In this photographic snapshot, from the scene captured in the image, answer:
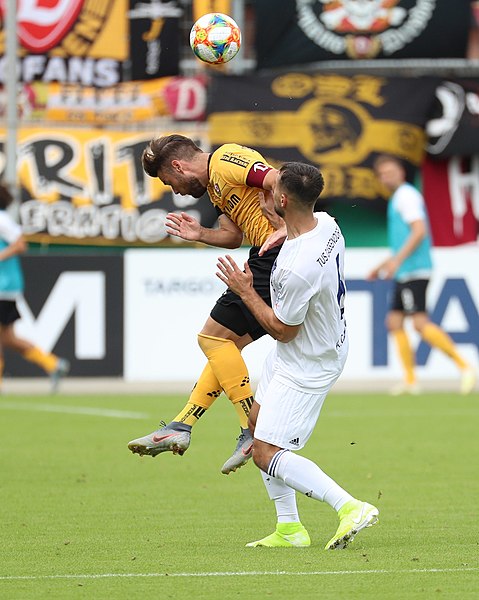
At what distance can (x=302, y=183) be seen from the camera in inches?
273

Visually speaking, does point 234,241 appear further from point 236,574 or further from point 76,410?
point 76,410

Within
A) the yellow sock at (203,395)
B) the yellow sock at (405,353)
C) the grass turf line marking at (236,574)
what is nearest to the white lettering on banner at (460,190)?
the yellow sock at (405,353)

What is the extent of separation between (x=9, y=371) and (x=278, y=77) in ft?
21.3

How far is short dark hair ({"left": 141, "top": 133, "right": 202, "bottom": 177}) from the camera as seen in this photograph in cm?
801

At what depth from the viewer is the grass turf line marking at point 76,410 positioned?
47.6 ft

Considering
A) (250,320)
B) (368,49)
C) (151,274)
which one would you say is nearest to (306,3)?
(368,49)

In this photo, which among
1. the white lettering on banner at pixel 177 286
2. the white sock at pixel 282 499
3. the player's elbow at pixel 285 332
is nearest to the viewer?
the player's elbow at pixel 285 332

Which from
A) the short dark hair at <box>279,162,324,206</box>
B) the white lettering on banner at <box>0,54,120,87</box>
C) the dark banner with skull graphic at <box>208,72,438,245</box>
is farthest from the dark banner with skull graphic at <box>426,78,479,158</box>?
the short dark hair at <box>279,162,324,206</box>

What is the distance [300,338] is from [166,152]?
1444 mm

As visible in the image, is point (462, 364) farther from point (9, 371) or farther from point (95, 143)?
point (95, 143)

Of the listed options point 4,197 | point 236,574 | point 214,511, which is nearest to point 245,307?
point 214,511

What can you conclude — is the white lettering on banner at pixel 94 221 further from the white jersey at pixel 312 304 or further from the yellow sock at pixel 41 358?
the white jersey at pixel 312 304

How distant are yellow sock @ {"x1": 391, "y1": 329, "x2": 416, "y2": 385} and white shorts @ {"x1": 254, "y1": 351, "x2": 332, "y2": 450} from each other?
360 inches

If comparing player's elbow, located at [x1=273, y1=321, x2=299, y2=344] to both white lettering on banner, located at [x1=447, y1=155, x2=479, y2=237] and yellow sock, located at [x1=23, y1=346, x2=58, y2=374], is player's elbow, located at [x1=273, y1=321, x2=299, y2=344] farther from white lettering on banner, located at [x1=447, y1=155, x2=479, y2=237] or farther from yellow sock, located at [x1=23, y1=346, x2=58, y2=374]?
white lettering on banner, located at [x1=447, y1=155, x2=479, y2=237]
